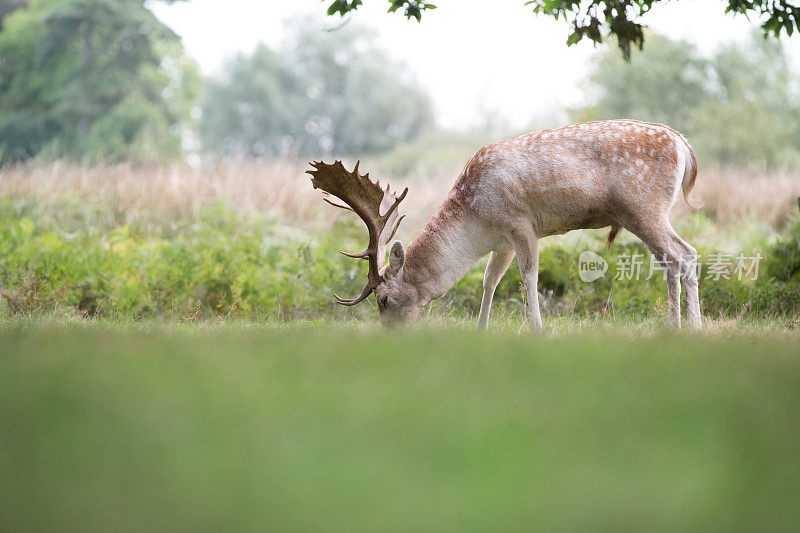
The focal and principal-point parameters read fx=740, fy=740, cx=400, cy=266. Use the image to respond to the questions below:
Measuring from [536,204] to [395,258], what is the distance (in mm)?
1256

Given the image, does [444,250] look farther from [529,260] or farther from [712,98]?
[712,98]

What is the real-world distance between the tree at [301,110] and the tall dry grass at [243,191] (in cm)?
3445

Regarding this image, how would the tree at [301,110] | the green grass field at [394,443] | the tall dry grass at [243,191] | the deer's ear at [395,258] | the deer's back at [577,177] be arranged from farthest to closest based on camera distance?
the tree at [301,110]
the tall dry grass at [243,191]
the deer's ear at [395,258]
the deer's back at [577,177]
the green grass field at [394,443]

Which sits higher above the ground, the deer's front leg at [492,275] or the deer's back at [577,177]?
the deer's back at [577,177]

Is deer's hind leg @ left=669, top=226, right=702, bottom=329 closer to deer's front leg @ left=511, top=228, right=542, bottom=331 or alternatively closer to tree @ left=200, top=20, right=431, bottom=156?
deer's front leg @ left=511, top=228, right=542, bottom=331

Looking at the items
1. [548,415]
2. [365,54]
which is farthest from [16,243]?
[365,54]

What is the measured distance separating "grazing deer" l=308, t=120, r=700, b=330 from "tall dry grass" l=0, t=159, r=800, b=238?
19.1ft

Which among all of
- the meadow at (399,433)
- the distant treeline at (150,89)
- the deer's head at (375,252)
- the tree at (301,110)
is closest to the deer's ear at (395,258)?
the deer's head at (375,252)

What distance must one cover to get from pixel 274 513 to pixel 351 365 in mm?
1334

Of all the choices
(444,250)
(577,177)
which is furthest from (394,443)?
(577,177)

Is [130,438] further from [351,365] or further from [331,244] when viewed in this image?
[331,244]

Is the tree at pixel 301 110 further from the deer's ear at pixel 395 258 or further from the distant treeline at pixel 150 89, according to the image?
the deer's ear at pixel 395 258

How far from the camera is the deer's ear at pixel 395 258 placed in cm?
619

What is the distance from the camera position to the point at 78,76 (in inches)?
1319
